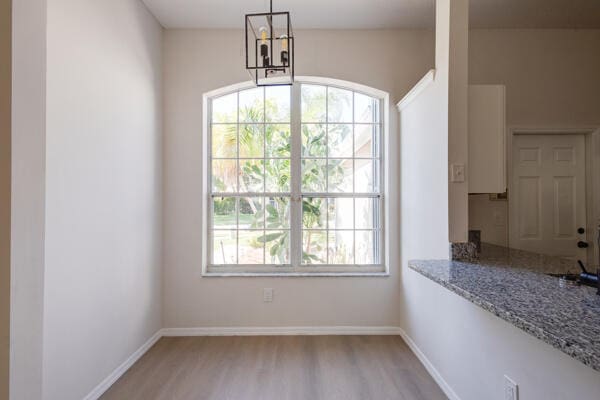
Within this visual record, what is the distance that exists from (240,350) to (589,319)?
248 centimetres

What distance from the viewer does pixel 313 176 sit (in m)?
3.35

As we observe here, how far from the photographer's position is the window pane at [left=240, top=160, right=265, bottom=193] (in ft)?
11.0

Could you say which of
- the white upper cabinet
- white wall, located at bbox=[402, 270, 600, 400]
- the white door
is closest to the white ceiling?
the white door

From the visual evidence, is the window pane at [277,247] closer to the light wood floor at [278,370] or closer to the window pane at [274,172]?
the window pane at [274,172]

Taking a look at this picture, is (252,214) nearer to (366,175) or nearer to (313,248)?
(313,248)

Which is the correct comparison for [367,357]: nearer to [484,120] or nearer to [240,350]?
[240,350]

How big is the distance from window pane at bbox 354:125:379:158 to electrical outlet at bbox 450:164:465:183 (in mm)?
1283

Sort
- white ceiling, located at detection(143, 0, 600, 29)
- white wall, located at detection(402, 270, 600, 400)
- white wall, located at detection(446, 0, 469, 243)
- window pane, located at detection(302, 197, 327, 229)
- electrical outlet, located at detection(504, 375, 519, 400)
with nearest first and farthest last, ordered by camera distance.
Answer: white wall, located at detection(402, 270, 600, 400) → electrical outlet, located at detection(504, 375, 519, 400) → white wall, located at detection(446, 0, 469, 243) → white ceiling, located at detection(143, 0, 600, 29) → window pane, located at detection(302, 197, 327, 229)

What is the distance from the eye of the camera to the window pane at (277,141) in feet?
11.0

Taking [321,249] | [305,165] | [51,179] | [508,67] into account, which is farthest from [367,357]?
[508,67]

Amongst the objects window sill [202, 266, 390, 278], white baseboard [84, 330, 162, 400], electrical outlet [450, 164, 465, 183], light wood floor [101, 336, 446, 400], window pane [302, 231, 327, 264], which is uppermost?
electrical outlet [450, 164, 465, 183]

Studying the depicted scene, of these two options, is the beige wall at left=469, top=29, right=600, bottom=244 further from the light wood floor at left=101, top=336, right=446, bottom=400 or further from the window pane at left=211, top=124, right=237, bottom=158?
the window pane at left=211, top=124, right=237, bottom=158

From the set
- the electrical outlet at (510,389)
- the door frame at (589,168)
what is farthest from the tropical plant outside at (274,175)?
the electrical outlet at (510,389)

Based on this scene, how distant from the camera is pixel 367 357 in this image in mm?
2695
